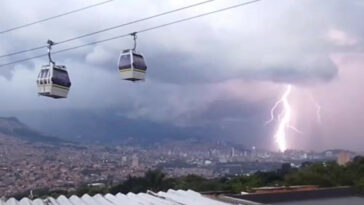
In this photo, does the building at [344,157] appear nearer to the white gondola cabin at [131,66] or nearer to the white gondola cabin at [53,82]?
the white gondola cabin at [131,66]

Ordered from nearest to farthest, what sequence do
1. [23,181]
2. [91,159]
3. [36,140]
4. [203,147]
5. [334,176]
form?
[23,181], [334,176], [91,159], [36,140], [203,147]

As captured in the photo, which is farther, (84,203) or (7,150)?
(7,150)

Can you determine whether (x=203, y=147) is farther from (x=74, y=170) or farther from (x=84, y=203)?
(x=84, y=203)

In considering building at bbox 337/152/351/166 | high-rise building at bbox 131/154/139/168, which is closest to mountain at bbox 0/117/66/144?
high-rise building at bbox 131/154/139/168

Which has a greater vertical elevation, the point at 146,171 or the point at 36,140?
the point at 36,140

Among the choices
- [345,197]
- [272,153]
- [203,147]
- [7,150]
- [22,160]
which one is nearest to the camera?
[345,197]

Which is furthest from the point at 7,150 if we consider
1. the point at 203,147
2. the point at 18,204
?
the point at 18,204

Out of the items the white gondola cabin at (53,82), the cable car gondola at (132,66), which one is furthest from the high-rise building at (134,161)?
the cable car gondola at (132,66)

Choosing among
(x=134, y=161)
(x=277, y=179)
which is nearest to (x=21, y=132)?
(x=134, y=161)
